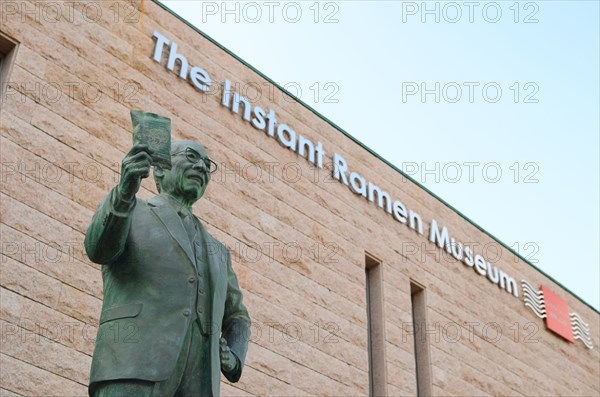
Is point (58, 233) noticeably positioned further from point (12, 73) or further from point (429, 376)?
point (429, 376)

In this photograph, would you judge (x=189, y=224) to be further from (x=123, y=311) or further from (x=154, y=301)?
(x=123, y=311)

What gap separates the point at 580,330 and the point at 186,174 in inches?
631

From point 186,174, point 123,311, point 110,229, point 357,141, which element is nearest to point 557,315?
point 357,141

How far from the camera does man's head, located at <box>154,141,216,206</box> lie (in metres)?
5.23

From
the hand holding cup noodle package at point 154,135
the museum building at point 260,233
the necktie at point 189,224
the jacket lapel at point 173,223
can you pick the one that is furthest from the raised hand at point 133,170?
the museum building at point 260,233

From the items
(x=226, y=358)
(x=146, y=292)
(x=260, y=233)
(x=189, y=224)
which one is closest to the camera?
(x=146, y=292)

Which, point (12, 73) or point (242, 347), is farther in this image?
point (12, 73)

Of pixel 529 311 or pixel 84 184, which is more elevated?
pixel 529 311

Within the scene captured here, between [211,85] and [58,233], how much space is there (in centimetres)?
404

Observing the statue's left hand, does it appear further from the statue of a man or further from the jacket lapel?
the jacket lapel

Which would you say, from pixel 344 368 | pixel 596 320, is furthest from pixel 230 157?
pixel 596 320

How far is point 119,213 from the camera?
4457 millimetres

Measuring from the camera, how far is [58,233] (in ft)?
31.7

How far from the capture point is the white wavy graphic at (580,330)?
A: 19.1 meters
